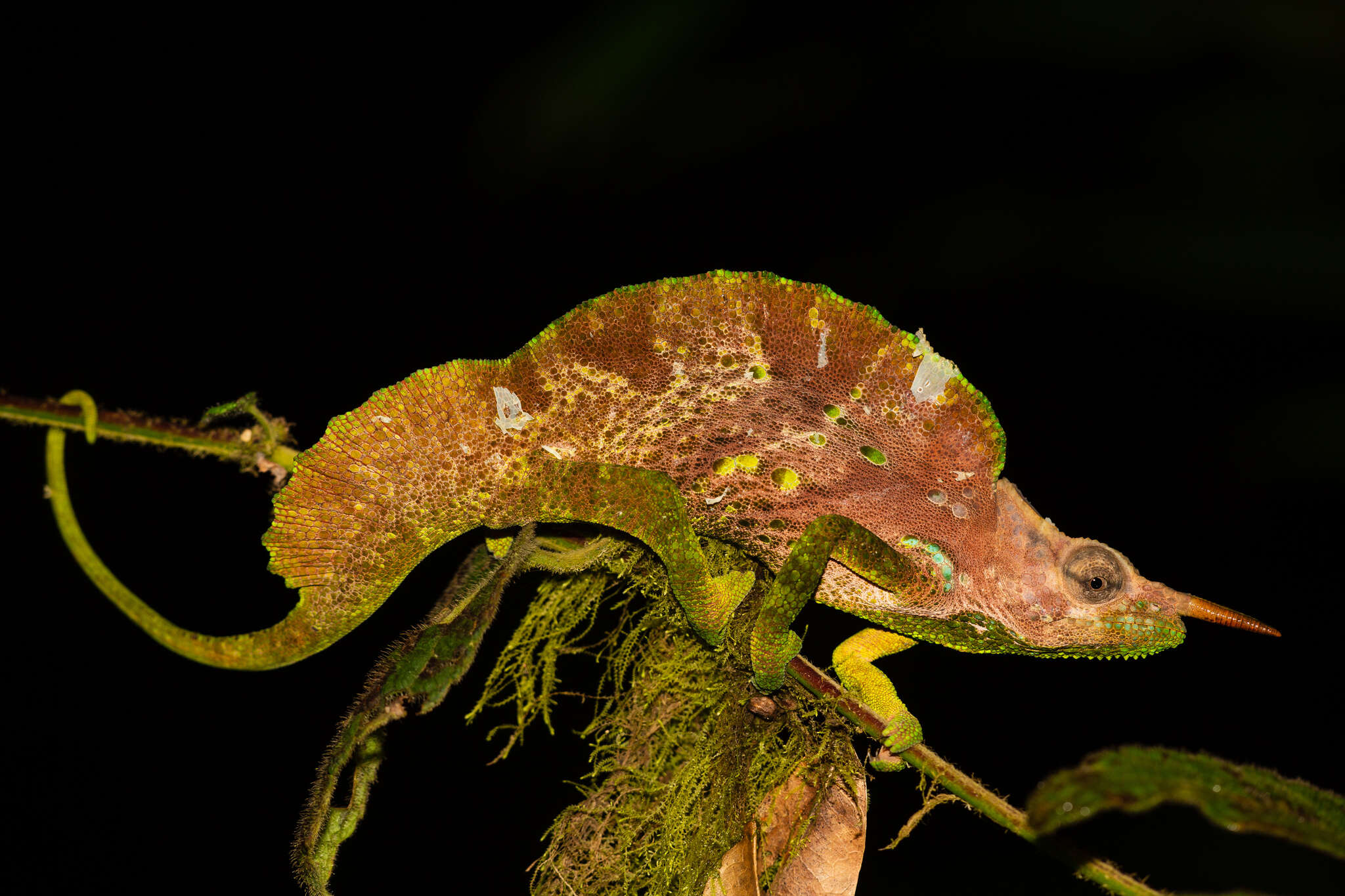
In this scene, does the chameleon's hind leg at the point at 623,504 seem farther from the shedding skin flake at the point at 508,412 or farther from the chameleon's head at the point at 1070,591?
the chameleon's head at the point at 1070,591

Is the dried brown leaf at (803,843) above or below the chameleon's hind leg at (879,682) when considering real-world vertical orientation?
below

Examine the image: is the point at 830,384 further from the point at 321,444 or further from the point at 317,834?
the point at 317,834

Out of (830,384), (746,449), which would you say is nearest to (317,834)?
(746,449)

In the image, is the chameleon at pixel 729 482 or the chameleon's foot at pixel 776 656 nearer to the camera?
the chameleon at pixel 729 482

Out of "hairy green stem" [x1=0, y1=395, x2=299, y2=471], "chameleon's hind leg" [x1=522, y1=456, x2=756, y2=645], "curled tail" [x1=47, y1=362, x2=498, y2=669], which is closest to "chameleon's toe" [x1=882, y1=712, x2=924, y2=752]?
"chameleon's hind leg" [x1=522, y1=456, x2=756, y2=645]

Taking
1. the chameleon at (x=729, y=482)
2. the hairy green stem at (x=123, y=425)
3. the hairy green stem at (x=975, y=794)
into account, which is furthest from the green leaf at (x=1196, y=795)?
the hairy green stem at (x=123, y=425)
